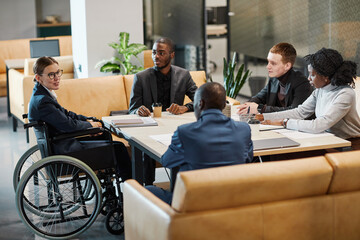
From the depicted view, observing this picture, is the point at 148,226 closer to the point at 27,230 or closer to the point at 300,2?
the point at 27,230

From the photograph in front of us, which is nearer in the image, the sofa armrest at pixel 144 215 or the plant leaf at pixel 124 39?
the sofa armrest at pixel 144 215

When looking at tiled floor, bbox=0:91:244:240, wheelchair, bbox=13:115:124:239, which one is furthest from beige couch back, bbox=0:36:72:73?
wheelchair, bbox=13:115:124:239

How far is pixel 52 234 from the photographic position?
397 cm

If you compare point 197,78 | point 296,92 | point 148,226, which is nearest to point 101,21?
point 197,78

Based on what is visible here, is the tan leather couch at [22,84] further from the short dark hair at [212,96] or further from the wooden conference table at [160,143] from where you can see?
the short dark hair at [212,96]

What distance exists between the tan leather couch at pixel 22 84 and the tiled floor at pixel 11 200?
11.5 inches

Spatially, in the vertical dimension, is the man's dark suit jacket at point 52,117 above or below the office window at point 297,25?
below

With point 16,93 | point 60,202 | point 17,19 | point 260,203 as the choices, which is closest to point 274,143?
point 260,203

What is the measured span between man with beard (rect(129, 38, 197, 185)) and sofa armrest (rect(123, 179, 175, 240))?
5.85 feet

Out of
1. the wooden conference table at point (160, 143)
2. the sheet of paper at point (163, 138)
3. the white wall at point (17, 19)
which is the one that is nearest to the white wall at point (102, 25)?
the wooden conference table at point (160, 143)

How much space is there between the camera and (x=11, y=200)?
4.89 m

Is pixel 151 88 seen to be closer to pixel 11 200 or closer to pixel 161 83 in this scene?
pixel 161 83

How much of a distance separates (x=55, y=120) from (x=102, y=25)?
116 inches

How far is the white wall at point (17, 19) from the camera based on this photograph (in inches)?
502
